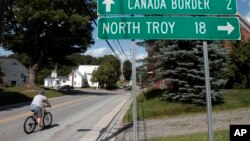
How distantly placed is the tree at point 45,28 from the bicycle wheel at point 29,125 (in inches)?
1393

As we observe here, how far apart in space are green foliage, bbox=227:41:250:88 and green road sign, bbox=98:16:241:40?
23637mm

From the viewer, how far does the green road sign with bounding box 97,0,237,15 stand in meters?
6.80

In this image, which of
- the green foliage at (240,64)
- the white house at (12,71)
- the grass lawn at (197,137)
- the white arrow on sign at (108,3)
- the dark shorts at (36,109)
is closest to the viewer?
the white arrow on sign at (108,3)

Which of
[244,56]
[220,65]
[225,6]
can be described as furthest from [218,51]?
[225,6]

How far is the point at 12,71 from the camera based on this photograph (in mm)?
86875

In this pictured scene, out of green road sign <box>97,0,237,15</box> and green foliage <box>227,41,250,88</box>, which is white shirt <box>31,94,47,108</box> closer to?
green road sign <box>97,0,237,15</box>

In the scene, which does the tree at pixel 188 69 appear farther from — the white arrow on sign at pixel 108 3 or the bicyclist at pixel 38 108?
the white arrow on sign at pixel 108 3

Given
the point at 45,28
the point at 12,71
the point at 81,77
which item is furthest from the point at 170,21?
the point at 81,77

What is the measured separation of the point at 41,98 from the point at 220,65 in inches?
428

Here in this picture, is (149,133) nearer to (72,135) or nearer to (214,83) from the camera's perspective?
(72,135)

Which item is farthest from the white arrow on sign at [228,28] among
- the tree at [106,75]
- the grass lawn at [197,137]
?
the tree at [106,75]

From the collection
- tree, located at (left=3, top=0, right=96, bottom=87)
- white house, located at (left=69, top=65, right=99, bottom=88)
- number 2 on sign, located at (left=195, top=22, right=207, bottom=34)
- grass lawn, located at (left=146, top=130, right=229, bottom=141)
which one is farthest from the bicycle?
white house, located at (left=69, top=65, right=99, bottom=88)

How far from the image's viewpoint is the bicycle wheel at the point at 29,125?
13801 millimetres

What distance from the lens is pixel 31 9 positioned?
48.1 meters
